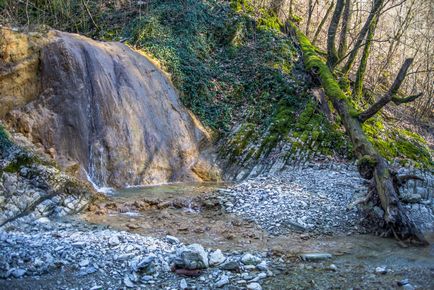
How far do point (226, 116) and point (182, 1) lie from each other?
5.09 m

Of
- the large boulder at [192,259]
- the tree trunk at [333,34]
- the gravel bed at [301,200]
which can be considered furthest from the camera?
the tree trunk at [333,34]

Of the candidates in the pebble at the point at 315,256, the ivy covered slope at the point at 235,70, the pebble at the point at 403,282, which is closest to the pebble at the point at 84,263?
the pebble at the point at 315,256

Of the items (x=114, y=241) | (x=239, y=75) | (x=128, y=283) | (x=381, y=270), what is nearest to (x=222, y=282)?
(x=128, y=283)

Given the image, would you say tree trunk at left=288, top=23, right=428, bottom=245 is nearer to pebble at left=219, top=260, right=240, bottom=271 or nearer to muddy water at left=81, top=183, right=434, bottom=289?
muddy water at left=81, top=183, right=434, bottom=289

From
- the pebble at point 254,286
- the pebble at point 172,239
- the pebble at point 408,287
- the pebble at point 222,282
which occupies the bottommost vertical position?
the pebble at point 172,239

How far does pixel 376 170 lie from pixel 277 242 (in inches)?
98.0

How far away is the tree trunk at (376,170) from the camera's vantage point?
20.4ft

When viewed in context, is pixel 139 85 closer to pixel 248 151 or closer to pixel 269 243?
pixel 248 151

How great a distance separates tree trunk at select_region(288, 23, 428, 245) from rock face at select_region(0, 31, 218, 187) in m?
3.39

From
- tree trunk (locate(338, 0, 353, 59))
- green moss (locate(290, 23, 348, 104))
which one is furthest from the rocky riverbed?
tree trunk (locate(338, 0, 353, 59))

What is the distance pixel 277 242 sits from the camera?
6082 mm

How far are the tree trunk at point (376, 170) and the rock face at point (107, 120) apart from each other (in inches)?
134

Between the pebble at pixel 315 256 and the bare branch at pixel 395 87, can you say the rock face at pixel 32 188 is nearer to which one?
the pebble at pixel 315 256

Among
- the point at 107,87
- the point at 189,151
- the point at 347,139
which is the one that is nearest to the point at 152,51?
the point at 107,87
